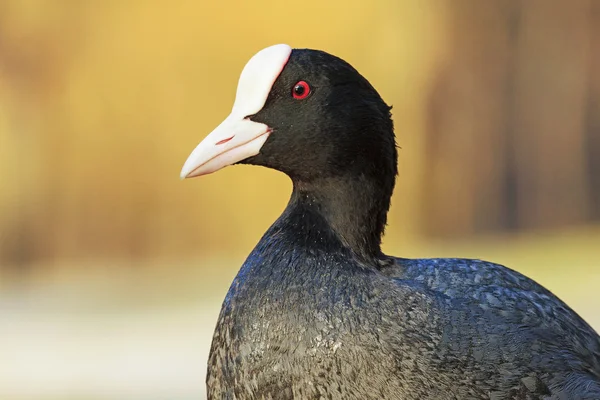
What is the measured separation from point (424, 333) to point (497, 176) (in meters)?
6.16

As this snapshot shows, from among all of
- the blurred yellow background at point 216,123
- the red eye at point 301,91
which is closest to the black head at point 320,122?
the red eye at point 301,91

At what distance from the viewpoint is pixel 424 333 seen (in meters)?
2.94

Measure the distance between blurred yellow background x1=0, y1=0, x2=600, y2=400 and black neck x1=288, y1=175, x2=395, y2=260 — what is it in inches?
194

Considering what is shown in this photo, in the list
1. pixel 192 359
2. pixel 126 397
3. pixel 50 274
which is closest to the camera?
pixel 126 397

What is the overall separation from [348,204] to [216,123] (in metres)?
5.42

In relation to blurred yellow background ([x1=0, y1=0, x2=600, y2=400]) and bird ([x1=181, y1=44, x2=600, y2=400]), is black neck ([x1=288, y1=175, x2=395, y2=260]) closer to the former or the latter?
bird ([x1=181, y1=44, x2=600, y2=400])

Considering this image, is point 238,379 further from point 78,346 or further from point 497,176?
point 497,176

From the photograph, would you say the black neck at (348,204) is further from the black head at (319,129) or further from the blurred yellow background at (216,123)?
the blurred yellow background at (216,123)

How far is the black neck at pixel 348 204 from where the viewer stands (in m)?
3.23

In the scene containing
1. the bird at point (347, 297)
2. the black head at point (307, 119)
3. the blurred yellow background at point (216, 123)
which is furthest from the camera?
the blurred yellow background at point (216, 123)

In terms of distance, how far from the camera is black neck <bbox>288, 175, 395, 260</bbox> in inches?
127

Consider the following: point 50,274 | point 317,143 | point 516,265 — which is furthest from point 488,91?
point 317,143

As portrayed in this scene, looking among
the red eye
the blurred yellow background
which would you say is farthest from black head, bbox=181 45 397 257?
the blurred yellow background

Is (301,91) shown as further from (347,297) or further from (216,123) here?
(216,123)
